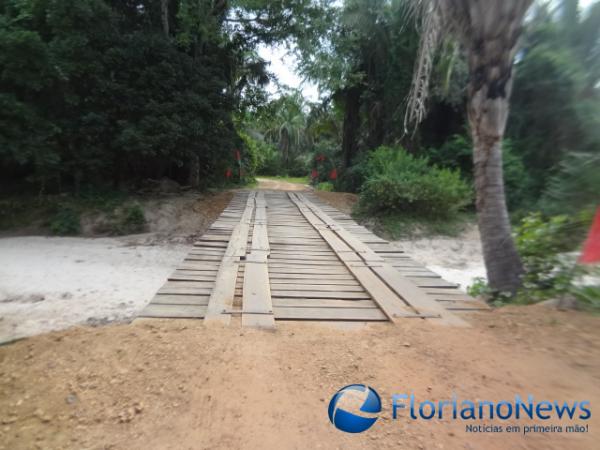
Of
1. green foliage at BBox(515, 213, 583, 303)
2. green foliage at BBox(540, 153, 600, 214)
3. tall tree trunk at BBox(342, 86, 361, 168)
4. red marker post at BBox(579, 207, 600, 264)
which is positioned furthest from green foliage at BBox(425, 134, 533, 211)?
red marker post at BBox(579, 207, 600, 264)

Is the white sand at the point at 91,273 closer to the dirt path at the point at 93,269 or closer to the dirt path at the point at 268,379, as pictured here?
the dirt path at the point at 93,269

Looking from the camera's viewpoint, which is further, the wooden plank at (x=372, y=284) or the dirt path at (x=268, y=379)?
the wooden plank at (x=372, y=284)

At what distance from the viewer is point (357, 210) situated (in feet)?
36.0

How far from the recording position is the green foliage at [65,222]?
10.3 m

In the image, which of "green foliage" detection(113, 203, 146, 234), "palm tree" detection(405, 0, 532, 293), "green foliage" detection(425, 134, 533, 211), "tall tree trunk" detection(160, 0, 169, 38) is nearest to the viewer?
"palm tree" detection(405, 0, 532, 293)

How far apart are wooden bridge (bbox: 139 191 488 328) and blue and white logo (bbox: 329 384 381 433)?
0.80 meters

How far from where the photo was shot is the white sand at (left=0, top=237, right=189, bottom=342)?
5500 mm

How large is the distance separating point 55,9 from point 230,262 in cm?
1021

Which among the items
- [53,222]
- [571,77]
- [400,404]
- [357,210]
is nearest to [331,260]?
[400,404]

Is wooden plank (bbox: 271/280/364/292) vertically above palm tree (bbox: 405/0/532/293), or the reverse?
palm tree (bbox: 405/0/532/293)

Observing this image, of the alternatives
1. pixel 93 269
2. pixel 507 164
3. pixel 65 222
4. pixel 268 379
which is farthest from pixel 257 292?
pixel 507 164

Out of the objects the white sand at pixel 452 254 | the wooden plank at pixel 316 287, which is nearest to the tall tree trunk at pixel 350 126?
the white sand at pixel 452 254

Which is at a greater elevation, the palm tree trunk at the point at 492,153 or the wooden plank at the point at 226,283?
the palm tree trunk at the point at 492,153

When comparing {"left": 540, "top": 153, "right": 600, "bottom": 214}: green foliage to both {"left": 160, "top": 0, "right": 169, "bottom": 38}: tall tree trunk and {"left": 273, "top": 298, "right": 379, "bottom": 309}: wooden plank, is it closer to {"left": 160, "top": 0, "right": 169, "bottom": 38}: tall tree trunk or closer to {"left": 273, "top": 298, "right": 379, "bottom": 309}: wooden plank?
{"left": 273, "top": 298, "right": 379, "bottom": 309}: wooden plank
